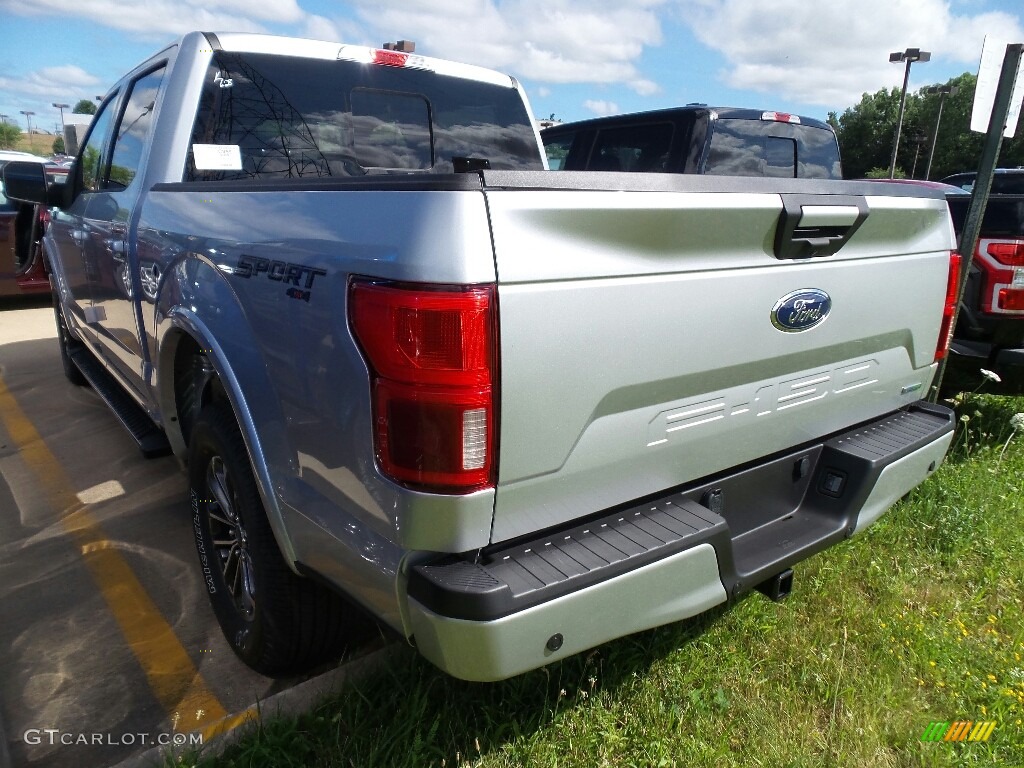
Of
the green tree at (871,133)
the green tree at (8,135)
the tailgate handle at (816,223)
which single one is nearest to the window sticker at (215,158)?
the tailgate handle at (816,223)

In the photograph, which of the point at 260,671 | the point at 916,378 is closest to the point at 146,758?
the point at 260,671

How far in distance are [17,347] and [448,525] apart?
7186mm

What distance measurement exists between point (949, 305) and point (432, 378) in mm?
2177

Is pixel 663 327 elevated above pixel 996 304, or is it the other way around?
pixel 663 327

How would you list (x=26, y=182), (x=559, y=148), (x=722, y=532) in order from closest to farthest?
(x=722, y=532), (x=26, y=182), (x=559, y=148)

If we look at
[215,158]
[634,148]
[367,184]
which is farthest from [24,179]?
[634,148]

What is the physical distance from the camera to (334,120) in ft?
10.3

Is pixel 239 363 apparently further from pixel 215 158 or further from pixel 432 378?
pixel 215 158

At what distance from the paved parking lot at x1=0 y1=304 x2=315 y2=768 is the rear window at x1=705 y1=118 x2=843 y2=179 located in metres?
4.24

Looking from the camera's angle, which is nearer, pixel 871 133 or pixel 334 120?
pixel 334 120

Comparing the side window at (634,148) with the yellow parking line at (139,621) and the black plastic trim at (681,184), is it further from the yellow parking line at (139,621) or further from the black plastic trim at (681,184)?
the yellow parking line at (139,621)

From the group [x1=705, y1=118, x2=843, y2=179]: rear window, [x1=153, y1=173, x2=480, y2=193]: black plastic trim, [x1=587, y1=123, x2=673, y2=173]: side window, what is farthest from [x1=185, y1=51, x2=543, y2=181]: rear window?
[x1=705, y1=118, x2=843, y2=179]: rear window

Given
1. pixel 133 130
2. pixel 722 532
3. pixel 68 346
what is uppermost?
pixel 133 130

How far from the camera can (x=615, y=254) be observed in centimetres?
167
